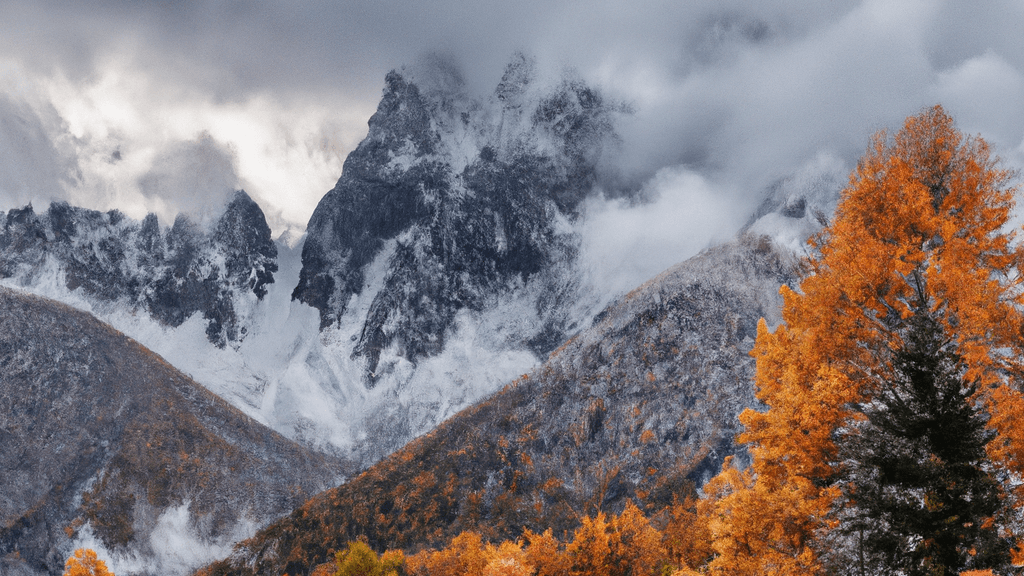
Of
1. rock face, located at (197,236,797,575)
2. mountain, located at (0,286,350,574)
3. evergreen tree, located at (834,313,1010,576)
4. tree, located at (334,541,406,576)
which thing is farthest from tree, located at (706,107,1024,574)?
mountain, located at (0,286,350,574)

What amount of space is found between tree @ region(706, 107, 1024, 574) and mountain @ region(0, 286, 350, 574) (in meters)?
170

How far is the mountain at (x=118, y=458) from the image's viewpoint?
499 feet

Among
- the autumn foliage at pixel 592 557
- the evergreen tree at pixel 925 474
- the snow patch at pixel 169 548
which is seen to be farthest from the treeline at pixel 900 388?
the snow patch at pixel 169 548

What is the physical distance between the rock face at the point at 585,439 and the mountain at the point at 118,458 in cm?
2812

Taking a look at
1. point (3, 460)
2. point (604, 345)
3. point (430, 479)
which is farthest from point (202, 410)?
point (604, 345)

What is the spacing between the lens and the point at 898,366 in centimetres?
1518

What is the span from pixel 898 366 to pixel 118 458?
644 ft

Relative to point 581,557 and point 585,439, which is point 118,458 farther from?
point 581,557

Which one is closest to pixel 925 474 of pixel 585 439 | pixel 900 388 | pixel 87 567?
pixel 900 388

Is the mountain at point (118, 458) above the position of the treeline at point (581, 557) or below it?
below

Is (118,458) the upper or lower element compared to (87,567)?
lower

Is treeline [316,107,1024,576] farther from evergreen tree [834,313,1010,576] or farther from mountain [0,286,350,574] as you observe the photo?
mountain [0,286,350,574]

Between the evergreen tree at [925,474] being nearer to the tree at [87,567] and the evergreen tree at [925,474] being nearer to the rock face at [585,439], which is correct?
the tree at [87,567]

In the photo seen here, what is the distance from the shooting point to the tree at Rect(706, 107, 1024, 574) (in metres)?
14.2
